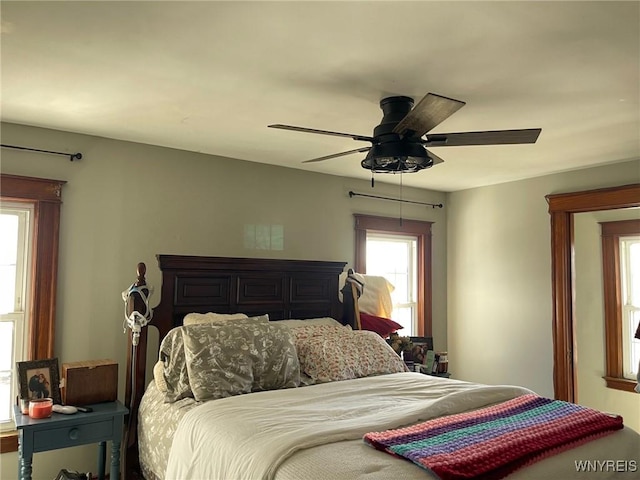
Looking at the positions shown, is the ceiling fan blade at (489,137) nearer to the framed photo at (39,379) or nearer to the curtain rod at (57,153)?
the curtain rod at (57,153)

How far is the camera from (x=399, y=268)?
16.7ft

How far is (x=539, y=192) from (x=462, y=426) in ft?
9.94

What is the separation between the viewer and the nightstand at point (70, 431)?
2.51m

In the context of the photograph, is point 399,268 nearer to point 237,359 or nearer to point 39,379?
point 237,359

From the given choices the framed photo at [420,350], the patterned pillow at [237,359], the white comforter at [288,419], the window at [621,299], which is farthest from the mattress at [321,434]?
the window at [621,299]

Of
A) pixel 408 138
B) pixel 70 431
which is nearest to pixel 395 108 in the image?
pixel 408 138

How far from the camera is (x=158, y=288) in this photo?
11.6 ft

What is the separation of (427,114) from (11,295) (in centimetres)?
273

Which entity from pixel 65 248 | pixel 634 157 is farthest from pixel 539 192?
pixel 65 248

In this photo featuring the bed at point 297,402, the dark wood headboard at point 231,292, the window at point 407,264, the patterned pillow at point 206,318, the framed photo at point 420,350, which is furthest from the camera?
the window at point 407,264

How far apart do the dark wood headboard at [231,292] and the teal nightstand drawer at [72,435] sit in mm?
283

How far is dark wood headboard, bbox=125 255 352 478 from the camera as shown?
10.4 ft

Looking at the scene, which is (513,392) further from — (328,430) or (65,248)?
(65,248)

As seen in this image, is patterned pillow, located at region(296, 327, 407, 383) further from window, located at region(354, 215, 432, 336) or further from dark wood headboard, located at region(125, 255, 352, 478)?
window, located at region(354, 215, 432, 336)
